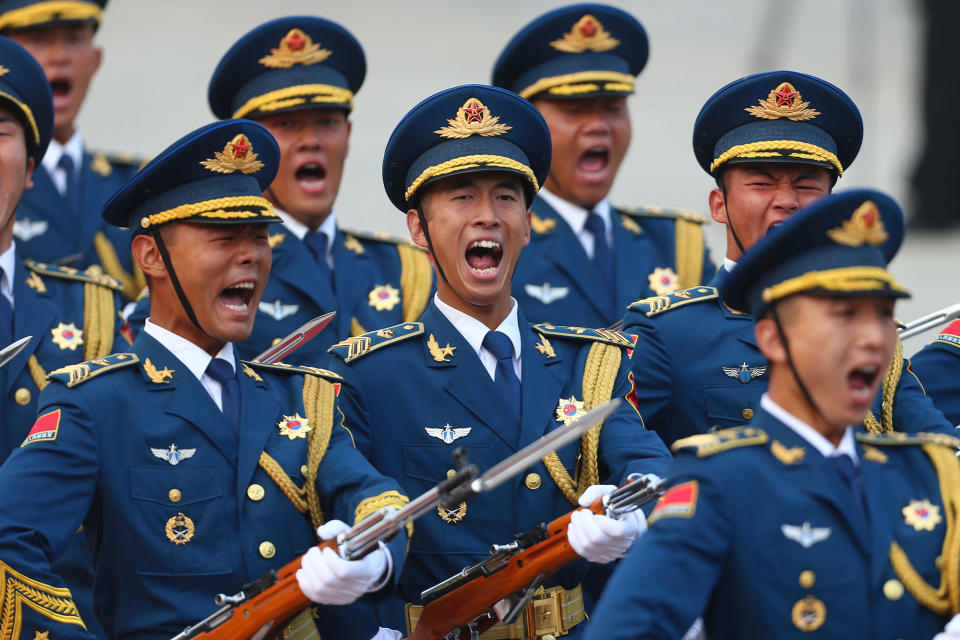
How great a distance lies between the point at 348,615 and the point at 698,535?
2.00 metres

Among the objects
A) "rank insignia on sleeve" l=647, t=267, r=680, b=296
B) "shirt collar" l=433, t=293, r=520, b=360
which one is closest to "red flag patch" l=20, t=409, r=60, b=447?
"shirt collar" l=433, t=293, r=520, b=360

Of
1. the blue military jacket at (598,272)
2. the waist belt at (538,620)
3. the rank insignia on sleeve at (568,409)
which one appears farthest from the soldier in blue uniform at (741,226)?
the blue military jacket at (598,272)

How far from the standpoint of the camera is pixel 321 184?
9.16 meters

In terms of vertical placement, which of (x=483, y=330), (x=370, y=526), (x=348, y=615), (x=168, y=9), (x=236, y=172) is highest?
(x=168, y=9)

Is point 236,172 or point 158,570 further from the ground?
point 236,172

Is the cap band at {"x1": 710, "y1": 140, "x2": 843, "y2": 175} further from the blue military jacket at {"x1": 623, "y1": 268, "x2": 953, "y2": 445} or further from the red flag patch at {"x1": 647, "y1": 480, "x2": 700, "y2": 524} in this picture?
the red flag patch at {"x1": 647, "y1": 480, "x2": 700, "y2": 524}

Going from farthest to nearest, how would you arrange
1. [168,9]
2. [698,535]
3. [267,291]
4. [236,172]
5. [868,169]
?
[168,9]
[868,169]
[267,291]
[236,172]
[698,535]

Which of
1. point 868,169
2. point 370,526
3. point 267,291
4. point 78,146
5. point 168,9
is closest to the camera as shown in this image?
point 370,526

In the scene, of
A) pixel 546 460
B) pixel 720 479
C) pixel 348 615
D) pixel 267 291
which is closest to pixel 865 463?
pixel 720 479

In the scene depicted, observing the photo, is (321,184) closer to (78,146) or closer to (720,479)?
(78,146)

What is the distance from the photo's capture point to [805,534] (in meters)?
5.51

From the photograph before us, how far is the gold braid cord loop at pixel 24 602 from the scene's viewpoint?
6355 millimetres

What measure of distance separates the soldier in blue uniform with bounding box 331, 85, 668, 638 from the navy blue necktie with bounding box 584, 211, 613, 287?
1.86 metres

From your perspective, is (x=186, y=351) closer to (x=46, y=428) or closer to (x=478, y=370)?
(x=46, y=428)
